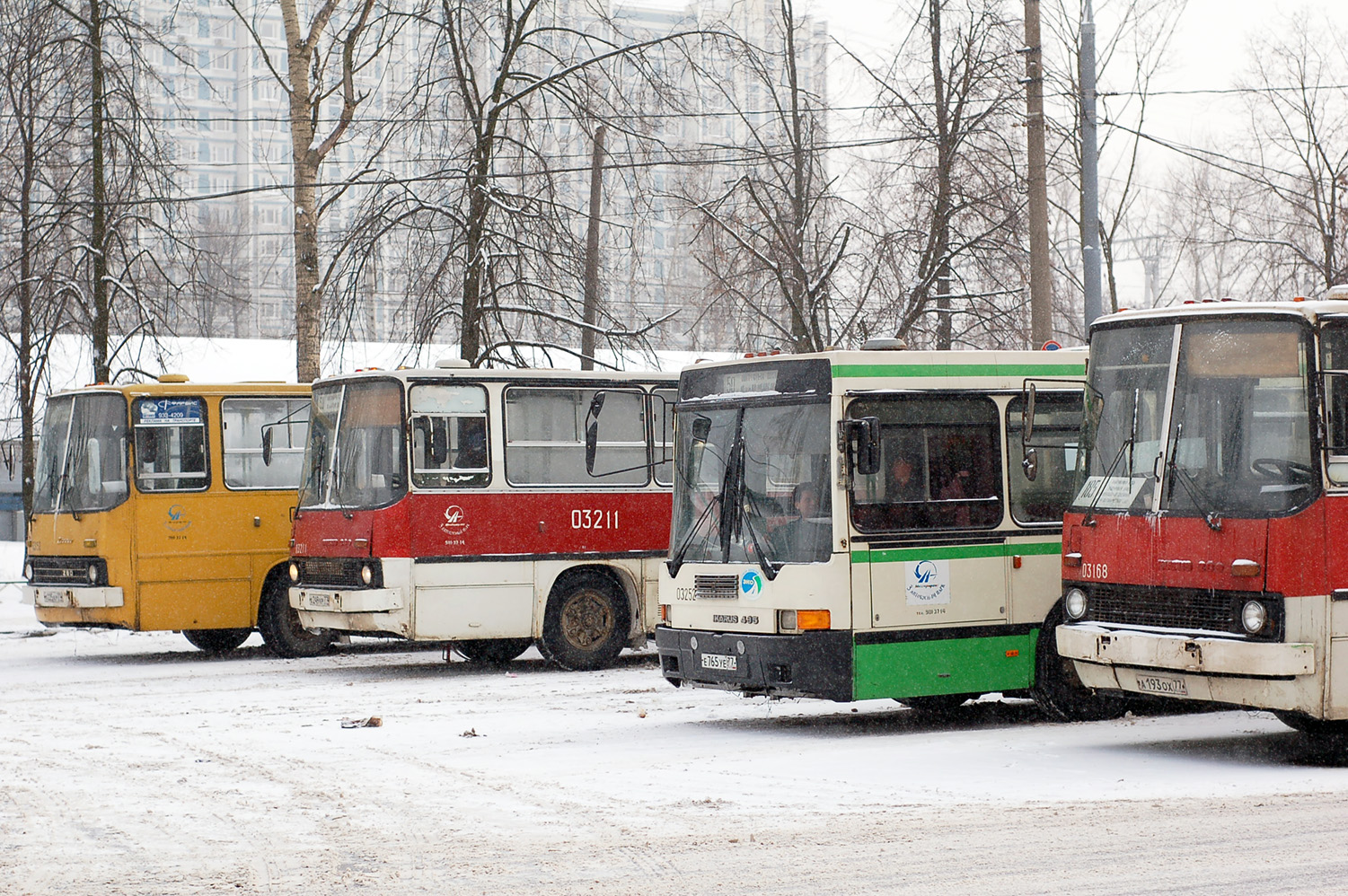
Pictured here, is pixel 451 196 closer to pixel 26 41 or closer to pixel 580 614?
pixel 26 41

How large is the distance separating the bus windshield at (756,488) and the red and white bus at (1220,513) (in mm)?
1858

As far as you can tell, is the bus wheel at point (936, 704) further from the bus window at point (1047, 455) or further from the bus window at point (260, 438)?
the bus window at point (260, 438)

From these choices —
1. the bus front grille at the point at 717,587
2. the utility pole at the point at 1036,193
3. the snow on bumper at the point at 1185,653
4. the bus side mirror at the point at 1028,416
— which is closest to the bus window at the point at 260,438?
the bus front grille at the point at 717,587

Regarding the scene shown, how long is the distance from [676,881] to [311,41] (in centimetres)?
1957

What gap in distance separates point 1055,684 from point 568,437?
6.44 metres

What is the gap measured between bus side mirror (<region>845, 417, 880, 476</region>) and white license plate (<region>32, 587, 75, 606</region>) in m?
10.2

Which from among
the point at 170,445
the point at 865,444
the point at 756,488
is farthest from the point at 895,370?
the point at 170,445

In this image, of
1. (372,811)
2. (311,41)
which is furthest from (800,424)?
(311,41)

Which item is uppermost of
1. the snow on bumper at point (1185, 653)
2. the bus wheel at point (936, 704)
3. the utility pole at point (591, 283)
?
the utility pole at point (591, 283)

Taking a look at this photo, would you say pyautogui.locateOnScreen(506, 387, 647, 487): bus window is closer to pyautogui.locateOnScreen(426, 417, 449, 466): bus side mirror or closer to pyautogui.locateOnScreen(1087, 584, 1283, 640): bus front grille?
pyautogui.locateOnScreen(426, 417, 449, 466): bus side mirror

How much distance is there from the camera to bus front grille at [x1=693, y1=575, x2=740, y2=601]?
42.7 ft

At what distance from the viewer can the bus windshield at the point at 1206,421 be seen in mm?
10805

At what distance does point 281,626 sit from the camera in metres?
19.5

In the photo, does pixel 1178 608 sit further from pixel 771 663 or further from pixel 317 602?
pixel 317 602
